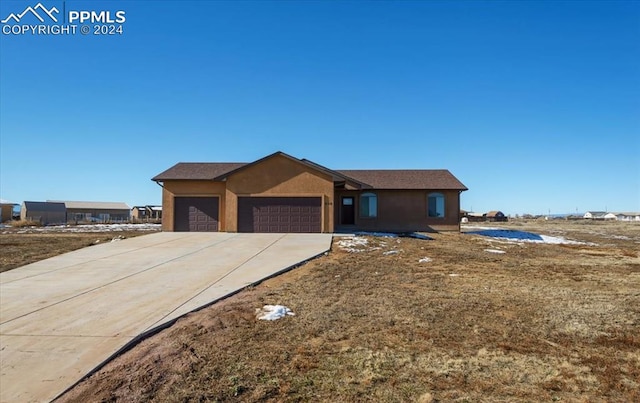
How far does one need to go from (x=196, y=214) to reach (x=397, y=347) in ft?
62.7

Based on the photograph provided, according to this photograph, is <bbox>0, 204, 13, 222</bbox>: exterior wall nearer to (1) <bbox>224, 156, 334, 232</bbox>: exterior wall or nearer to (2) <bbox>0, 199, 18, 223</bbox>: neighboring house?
(2) <bbox>0, 199, 18, 223</bbox>: neighboring house

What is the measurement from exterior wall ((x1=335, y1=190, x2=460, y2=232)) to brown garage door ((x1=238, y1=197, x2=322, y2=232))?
416cm

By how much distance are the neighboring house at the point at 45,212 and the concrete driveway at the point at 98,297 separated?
4483 cm

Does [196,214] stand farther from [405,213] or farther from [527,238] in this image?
[527,238]

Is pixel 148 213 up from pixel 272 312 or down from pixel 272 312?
up

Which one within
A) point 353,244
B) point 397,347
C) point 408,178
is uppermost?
point 408,178

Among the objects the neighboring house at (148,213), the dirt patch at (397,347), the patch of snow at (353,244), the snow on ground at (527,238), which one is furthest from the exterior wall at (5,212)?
the dirt patch at (397,347)

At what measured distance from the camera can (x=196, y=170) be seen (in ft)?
79.4

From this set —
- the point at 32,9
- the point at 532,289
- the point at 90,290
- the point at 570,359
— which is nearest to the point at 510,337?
the point at 570,359

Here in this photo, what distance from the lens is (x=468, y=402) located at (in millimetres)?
3766

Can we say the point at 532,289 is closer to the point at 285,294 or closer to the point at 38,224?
the point at 285,294

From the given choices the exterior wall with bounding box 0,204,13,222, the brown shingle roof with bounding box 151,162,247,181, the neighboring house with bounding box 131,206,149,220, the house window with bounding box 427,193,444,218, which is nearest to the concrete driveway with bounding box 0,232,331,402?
the brown shingle roof with bounding box 151,162,247,181

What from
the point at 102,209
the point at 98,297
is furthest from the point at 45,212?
the point at 98,297

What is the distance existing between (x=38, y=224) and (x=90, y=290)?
36060 mm
